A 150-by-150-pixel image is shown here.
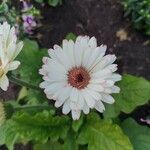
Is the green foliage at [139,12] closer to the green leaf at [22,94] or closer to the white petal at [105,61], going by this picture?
the green leaf at [22,94]

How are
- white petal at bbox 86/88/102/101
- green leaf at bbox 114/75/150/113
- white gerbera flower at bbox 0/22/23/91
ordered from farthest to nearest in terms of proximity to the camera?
green leaf at bbox 114/75/150/113
white petal at bbox 86/88/102/101
white gerbera flower at bbox 0/22/23/91

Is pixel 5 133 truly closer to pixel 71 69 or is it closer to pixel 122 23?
pixel 71 69

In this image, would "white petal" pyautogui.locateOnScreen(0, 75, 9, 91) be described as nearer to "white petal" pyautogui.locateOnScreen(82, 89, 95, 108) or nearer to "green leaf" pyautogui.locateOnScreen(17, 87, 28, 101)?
"white petal" pyautogui.locateOnScreen(82, 89, 95, 108)

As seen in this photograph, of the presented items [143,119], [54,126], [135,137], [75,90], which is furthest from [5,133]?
[143,119]

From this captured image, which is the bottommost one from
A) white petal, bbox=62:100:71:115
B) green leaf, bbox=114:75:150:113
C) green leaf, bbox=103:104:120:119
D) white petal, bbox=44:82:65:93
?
green leaf, bbox=103:104:120:119

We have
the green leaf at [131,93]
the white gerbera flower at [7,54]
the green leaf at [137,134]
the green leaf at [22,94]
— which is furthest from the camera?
the green leaf at [22,94]

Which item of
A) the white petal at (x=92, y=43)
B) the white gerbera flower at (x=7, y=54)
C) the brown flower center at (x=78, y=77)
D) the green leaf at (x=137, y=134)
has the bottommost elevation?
the green leaf at (x=137, y=134)

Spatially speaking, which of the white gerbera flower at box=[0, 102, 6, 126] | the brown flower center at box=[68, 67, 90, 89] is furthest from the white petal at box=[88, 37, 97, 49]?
the white gerbera flower at box=[0, 102, 6, 126]

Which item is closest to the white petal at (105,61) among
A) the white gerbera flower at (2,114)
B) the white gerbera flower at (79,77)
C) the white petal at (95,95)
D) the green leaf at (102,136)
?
the white gerbera flower at (79,77)
